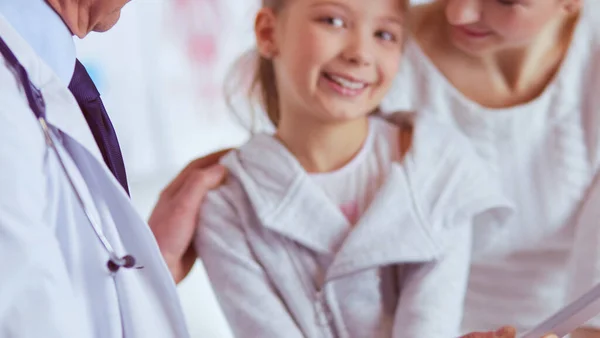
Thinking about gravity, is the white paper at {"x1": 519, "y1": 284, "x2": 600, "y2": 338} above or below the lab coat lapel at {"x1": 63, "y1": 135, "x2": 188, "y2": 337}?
below

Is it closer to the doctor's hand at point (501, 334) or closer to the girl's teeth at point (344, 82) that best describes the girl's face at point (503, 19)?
the girl's teeth at point (344, 82)

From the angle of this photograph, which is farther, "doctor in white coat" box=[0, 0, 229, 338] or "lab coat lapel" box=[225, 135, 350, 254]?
"lab coat lapel" box=[225, 135, 350, 254]

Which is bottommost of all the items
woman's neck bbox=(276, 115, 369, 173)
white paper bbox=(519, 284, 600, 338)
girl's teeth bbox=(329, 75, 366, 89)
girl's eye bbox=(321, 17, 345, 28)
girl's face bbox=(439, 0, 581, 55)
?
white paper bbox=(519, 284, 600, 338)

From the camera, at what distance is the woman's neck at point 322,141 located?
34.4 inches

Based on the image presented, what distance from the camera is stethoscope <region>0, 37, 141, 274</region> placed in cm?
55

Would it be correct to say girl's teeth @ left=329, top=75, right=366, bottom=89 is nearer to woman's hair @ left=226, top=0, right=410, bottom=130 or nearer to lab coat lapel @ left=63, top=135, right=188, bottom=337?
woman's hair @ left=226, top=0, right=410, bottom=130

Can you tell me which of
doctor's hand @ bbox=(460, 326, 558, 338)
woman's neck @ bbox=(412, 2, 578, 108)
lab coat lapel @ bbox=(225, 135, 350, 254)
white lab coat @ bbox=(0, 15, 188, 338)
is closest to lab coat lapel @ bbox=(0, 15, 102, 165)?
white lab coat @ bbox=(0, 15, 188, 338)

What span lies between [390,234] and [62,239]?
0.38m

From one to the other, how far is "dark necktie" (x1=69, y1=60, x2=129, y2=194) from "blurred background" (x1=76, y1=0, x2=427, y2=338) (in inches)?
37.4

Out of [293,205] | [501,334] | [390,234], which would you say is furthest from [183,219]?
[501,334]

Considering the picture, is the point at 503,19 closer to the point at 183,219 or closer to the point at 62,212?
the point at 183,219

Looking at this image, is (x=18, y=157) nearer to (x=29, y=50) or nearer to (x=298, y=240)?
(x=29, y=50)

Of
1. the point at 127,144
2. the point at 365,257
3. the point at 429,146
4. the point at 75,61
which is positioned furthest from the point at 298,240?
the point at 127,144

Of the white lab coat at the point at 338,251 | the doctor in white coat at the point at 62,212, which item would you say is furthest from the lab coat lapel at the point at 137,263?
the white lab coat at the point at 338,251
